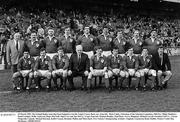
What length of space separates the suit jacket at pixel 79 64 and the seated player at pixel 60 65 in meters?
0.15

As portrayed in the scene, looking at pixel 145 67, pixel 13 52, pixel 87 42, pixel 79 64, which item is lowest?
pixel 145 67

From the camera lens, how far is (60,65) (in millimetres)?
8133

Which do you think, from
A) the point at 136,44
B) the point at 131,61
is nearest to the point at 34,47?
the point at 131,61

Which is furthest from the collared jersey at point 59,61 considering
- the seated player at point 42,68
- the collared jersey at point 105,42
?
the collared jersey at point 105,42

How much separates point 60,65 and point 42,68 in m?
0.47

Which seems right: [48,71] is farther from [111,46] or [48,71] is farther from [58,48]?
[111,46]

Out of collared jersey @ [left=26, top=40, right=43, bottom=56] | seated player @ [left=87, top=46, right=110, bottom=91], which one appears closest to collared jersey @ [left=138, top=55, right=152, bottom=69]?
seated player @ [left=87, top=46, right=110, bottom=91]

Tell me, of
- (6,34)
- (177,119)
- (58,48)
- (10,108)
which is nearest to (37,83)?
(58,48)

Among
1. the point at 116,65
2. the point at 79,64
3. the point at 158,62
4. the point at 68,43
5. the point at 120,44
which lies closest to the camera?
the point at 79,64

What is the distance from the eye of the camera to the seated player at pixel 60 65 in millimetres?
7977

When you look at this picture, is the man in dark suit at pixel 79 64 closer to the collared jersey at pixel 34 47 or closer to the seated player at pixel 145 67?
the collared jersey at pixel 34 47

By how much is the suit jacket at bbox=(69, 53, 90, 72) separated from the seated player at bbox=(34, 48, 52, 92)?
1.85 ft

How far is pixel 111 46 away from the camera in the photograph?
29.9 feet

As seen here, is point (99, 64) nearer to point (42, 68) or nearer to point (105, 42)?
point (105, 42)
